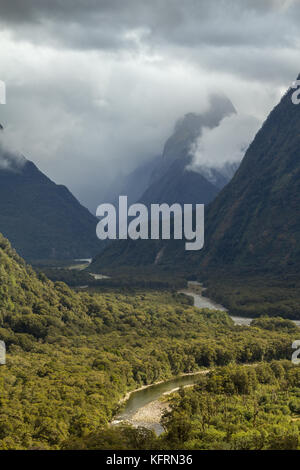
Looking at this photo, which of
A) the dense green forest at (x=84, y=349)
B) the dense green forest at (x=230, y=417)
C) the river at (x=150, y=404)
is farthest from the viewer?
the river at (x=150, y=404)

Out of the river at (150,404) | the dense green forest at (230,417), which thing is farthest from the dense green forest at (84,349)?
the dense green forest at (230,417)

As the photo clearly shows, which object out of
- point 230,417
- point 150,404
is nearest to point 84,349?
point 150,404

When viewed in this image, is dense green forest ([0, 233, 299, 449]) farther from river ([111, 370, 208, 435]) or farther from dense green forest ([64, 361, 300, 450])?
dense green forest ([64, 361, 300, 450])

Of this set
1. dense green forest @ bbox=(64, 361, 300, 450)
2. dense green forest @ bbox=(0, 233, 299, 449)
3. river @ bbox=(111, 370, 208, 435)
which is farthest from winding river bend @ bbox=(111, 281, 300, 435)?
dense green forest @ bbox=(64, 361, 300, 450)

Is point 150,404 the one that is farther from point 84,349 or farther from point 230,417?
point 84,349

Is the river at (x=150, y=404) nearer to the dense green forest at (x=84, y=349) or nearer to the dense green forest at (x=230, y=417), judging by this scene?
the dense green forest at (x=84, y=349)

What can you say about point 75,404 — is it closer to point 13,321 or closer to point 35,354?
point 35,354

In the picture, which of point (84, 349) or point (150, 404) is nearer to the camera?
point (150, 404)

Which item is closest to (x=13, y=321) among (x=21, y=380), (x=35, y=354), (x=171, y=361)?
(x=35, y=354)

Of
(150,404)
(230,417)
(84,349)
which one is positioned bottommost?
(150,404)
